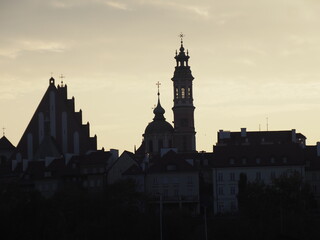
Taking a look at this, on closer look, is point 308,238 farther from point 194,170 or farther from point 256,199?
point 194,170

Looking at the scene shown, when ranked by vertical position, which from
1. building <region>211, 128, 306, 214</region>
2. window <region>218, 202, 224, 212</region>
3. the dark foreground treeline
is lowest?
the dark foreground treeline

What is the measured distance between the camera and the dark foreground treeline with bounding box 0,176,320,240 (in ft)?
469

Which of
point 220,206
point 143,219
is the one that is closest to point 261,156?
point 220,206

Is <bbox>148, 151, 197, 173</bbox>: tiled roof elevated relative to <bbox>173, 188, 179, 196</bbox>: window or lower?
elevated

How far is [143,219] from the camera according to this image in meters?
149

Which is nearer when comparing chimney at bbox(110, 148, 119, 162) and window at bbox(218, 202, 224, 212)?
window at bbox(218, 202, 224, 212)

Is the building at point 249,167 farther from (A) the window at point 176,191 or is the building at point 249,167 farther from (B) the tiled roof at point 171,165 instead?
(A) the window at point 176,191

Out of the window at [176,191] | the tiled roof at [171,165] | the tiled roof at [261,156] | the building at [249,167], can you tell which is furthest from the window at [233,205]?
the window at [176,191]

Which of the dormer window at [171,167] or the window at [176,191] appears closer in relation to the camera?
the window at [176,191]

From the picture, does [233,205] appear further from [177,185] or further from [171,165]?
[171,165]

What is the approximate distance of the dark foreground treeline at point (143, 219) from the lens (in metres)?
143

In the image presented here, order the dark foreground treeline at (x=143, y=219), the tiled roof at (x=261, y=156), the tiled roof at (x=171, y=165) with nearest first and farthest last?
1. the dark foreground treeline at (x=143, y=219)
2. the tiled roof at (x=261, y=156)
3. the tiled roof at (x=171, y=165)

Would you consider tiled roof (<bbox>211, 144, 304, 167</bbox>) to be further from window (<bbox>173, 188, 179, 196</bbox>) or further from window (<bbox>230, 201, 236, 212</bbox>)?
window (<bbox>173, 188, 179, 196</bbox>)

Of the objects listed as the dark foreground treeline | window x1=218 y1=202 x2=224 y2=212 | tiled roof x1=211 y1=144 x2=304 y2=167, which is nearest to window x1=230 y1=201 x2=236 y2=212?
window x1=218 y1=202 x2=224 y2=212
